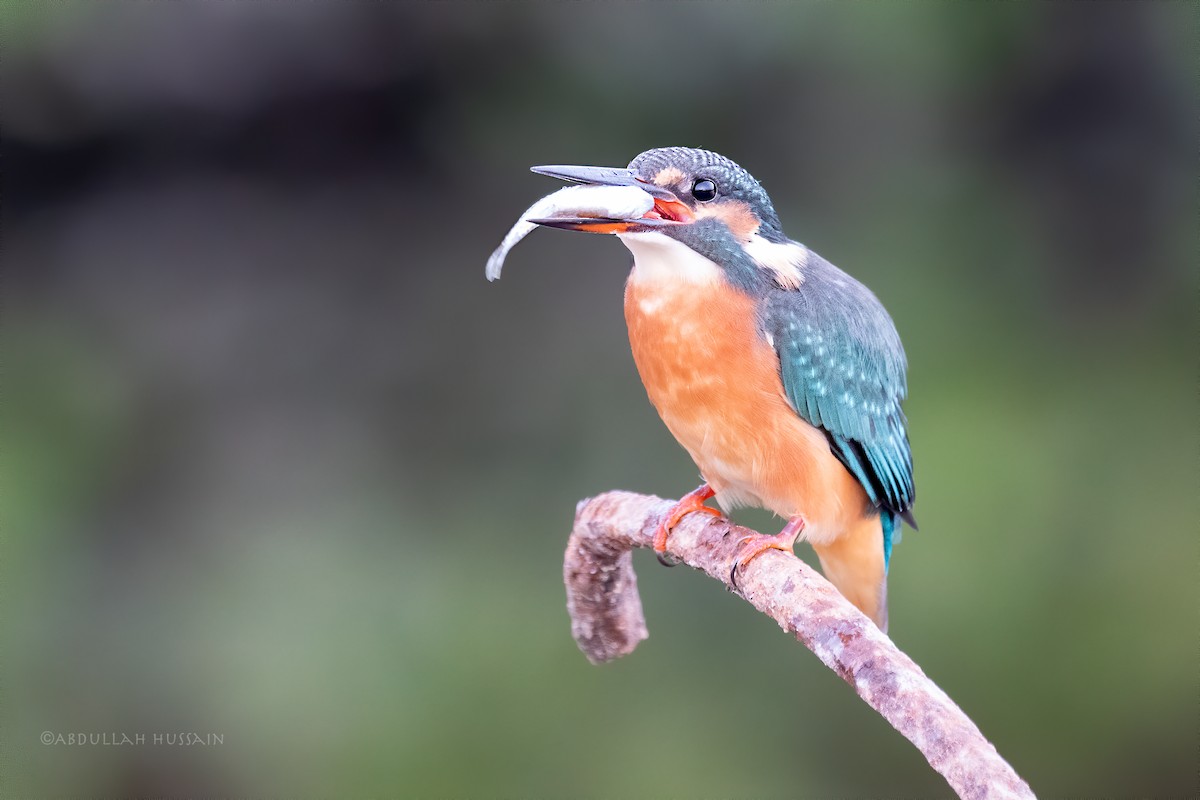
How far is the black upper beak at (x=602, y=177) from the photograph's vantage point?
1384 mm

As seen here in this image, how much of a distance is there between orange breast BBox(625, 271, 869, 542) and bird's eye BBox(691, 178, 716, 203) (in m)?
0.12

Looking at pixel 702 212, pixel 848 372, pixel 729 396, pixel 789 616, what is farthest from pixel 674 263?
pixel 789 616

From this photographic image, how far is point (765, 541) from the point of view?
1.55 metres

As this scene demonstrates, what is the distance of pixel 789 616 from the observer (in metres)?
1.31

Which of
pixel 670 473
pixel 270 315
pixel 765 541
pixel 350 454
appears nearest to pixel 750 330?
pixel 765 541

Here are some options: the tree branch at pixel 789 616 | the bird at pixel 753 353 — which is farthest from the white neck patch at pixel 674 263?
the tree branch at pixel 789 616

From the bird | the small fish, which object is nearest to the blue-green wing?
the bird

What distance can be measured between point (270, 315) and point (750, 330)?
5.92 feet

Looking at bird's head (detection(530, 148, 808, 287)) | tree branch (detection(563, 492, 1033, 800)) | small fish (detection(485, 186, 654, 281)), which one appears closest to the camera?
tree branch (detection(563, 492, 1033, 800))

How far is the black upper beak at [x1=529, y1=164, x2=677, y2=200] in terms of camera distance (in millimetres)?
1384

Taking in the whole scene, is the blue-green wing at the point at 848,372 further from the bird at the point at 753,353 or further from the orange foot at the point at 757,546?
the orange foot at the point at 757,546

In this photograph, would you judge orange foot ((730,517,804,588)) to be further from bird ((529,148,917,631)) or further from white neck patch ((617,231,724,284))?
white neck patch ((617,231,724,284))

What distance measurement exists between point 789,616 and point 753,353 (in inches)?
16.1

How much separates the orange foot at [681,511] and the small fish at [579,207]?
1.50 ft
